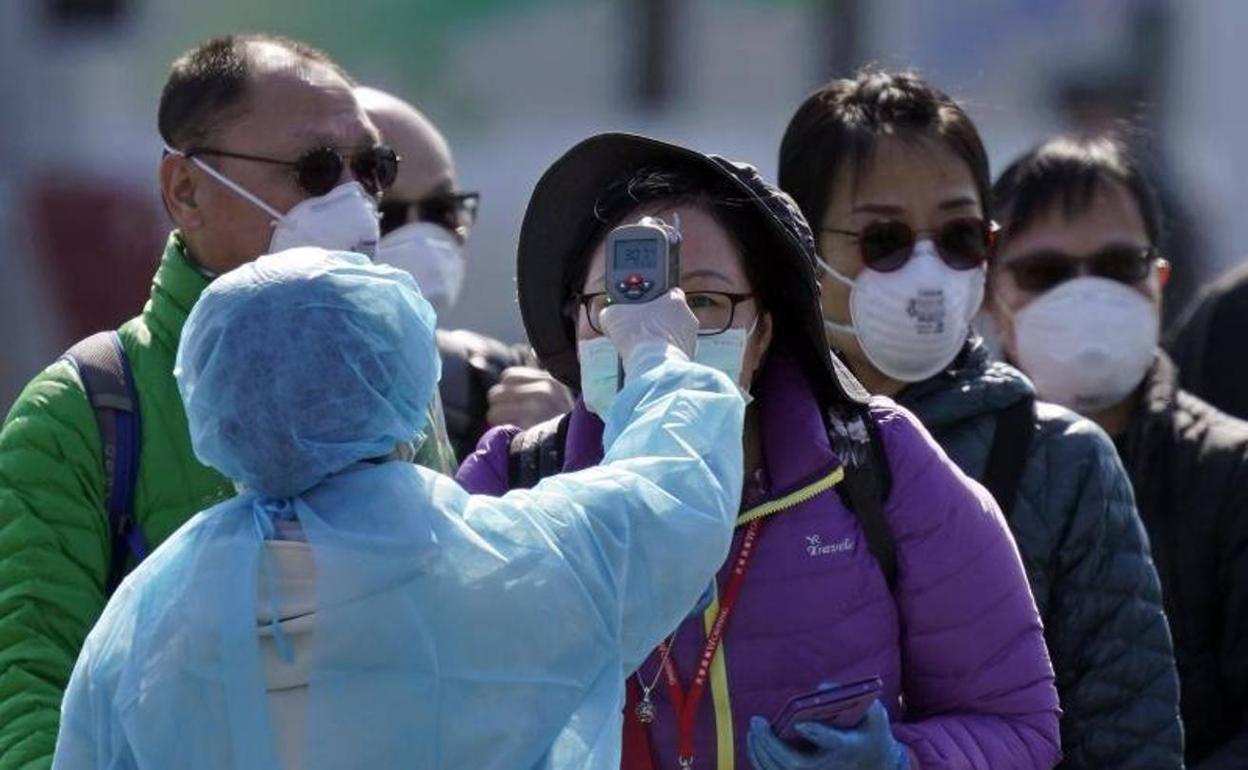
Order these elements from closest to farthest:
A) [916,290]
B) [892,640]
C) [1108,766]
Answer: [892,640] → [1108,766] → [916,290]

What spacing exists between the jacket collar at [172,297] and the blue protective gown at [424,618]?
1.01 meters

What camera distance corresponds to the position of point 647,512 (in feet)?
9.64

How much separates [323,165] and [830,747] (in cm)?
153

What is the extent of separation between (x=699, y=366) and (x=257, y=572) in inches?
23.4

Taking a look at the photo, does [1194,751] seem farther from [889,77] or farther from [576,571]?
[576,571]

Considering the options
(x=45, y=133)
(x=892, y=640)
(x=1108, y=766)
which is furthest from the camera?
(x=45, y=133)

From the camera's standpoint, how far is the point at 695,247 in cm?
343

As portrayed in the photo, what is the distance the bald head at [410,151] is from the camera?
5.26 metres

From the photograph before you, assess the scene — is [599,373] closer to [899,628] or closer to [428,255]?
[899,628]

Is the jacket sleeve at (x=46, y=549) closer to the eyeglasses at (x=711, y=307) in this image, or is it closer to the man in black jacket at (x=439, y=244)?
the eyeglasses at (x=711, y=307)

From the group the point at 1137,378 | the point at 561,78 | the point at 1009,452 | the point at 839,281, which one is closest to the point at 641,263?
the point at 1009,452

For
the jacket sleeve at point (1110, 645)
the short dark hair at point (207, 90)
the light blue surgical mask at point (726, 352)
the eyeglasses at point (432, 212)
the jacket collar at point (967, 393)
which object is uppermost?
the short dark hair at point (207, 90)

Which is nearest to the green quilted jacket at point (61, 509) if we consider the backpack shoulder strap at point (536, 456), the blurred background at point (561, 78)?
the backpack shoulder strap at point (536, 456)

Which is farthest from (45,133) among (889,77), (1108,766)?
(1108,766)
